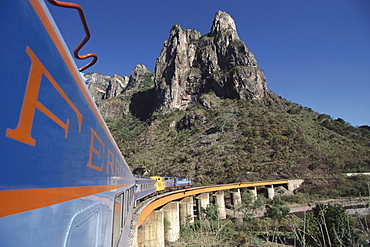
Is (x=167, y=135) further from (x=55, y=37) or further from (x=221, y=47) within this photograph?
(x=55, y=37)

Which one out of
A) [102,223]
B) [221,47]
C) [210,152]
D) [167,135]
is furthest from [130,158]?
[102,223]

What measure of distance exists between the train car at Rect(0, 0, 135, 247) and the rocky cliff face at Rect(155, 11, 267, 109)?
7818 cm

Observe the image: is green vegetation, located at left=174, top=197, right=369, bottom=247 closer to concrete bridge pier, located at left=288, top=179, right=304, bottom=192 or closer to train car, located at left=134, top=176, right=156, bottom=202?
train car, located at left=134, top=176, right=156, bottom=202

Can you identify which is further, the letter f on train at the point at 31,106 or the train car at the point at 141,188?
the train car at the point at 141,188

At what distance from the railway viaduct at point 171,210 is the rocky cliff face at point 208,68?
148 feet

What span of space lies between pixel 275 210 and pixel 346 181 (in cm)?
2013

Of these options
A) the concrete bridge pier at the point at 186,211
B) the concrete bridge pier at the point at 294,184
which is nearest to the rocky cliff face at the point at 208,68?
the concrete bridge pier at the point at 294,184

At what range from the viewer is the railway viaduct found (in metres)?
11.4

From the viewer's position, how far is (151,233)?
12758 mm

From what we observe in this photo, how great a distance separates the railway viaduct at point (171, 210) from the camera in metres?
11.4

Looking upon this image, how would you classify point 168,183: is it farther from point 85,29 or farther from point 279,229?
point 85,29

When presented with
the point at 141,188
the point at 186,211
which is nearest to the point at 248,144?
the point at 186,211

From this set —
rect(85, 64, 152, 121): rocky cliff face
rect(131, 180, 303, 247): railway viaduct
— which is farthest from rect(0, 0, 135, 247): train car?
rect(85, 64, 152, 121): rocky cliff face

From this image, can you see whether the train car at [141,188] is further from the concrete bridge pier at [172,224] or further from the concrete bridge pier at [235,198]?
the concrete bridge pier at [235,198]
